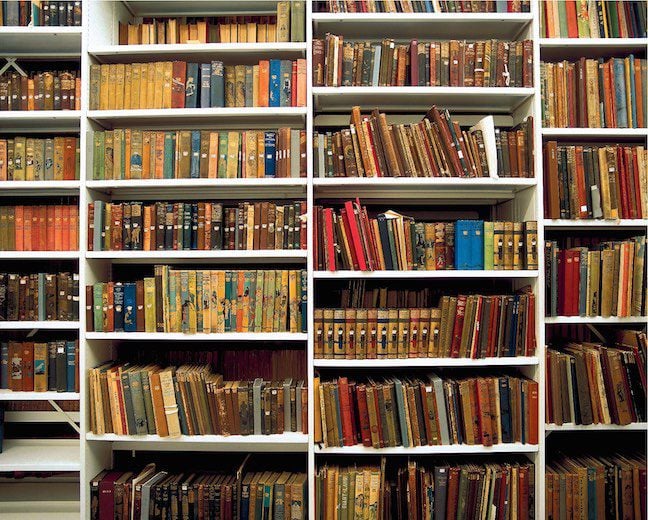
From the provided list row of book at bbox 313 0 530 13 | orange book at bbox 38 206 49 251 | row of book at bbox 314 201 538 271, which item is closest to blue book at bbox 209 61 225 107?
row of book at bbox 313 0 530 13

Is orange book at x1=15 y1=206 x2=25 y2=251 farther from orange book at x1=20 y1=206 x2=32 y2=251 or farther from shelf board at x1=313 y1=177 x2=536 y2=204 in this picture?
shelf board at x1=313 y1=177 x2=536 y2=204

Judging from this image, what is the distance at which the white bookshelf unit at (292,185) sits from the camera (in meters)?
1.96

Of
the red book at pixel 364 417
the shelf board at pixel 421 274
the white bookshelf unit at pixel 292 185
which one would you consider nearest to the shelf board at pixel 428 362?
the white bookshelf unit at pixel 292 185

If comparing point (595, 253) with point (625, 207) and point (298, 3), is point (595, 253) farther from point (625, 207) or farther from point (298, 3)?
point (298, 3)

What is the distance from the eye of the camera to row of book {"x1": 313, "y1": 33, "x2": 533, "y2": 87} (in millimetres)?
2002

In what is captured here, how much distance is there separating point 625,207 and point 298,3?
5.24 ft

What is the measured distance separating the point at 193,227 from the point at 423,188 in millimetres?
1007

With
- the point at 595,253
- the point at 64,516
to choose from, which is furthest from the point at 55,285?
the point at 595,253

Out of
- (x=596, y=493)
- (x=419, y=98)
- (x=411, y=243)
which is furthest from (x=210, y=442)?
(x=419, y=98)

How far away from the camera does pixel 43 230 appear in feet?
6.78

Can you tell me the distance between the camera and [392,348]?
6.49 ft

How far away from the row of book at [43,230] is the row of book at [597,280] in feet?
6.52

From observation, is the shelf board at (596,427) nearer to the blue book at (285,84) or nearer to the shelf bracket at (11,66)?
the blue book at (285,84)

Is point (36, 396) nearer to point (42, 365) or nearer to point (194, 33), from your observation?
point (42, 365)
